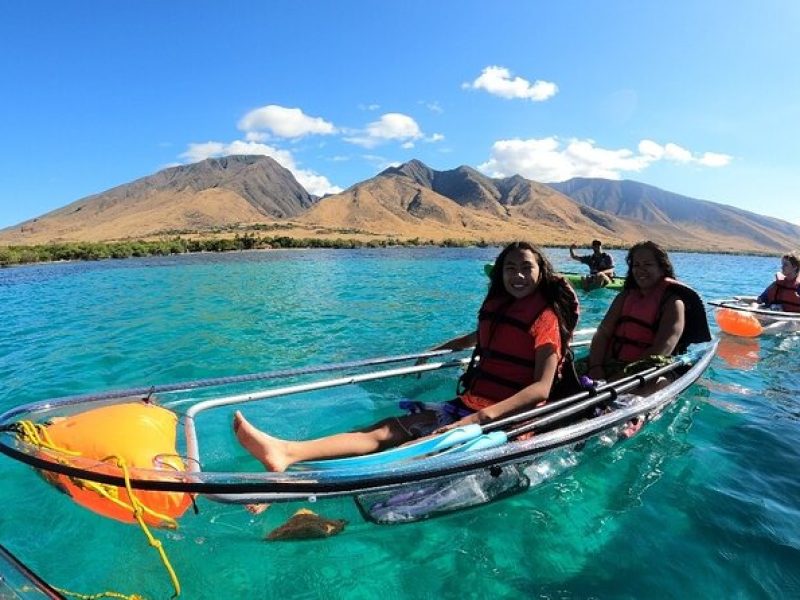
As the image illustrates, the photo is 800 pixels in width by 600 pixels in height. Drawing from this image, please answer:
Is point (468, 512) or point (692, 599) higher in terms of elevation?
point (468, 512)

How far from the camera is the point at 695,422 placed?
7309mm

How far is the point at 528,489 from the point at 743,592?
5.79 ft

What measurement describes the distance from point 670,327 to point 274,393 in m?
5.14

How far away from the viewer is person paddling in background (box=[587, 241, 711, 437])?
22.2 ft

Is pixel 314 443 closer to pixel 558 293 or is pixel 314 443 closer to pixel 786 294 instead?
pixel 558 293

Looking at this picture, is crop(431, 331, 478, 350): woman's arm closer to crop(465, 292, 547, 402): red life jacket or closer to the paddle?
crop(465, 292, 547, 402): red life jacket

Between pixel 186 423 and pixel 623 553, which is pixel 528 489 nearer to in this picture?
pixel 623 553

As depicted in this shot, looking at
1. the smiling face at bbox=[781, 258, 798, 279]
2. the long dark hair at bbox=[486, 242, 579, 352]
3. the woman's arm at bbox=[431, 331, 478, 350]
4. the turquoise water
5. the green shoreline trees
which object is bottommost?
the turquoise water

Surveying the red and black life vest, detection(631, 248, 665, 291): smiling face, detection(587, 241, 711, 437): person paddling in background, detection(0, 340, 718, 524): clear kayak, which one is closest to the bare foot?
detection(0, 340, 718, 524): clear kayak

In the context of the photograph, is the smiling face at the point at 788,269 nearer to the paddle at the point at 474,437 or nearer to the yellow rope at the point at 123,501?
the paddle at the point at 474,437

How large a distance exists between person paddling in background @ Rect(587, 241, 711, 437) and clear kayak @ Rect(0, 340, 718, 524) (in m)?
1.33

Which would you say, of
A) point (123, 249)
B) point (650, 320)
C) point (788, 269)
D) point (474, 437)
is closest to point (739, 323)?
point (788, 269)

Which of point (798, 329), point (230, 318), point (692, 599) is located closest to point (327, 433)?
point (692, 599)

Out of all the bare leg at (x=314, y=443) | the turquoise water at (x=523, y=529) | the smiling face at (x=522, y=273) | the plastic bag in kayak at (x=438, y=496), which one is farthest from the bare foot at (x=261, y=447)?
the smiling face at (x=522, y=273)
